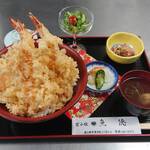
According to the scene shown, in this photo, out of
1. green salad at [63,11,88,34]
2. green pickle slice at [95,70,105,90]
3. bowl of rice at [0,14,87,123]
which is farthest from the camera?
green salad at [63,11,88,34]

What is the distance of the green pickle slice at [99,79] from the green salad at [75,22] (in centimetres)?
29

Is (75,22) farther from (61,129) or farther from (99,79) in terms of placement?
(61,129)

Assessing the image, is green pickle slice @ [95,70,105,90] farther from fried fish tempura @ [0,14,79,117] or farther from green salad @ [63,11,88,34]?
green salad @ [63,11,88,34]

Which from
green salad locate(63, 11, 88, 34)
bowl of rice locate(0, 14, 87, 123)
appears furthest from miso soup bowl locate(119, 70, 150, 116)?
green salad locate(63, 11, 88, 34)

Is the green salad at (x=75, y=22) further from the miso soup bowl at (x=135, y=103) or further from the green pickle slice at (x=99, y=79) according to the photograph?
the miso soup bowl at (x=135, y=103)

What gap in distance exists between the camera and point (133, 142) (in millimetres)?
1461

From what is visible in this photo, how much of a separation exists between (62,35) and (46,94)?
74 centimetres

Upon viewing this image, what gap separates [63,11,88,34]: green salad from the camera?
176cm

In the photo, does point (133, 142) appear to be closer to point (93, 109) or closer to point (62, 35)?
point (93, 109)

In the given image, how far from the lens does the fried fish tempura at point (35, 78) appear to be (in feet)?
4.46

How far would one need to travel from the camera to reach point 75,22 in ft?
5.78

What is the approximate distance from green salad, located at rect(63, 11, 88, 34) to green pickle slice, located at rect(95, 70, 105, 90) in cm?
29

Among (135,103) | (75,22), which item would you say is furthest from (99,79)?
(75,22)

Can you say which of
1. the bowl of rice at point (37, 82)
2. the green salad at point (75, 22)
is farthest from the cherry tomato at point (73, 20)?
the bowl of rice at point (37, 82)
